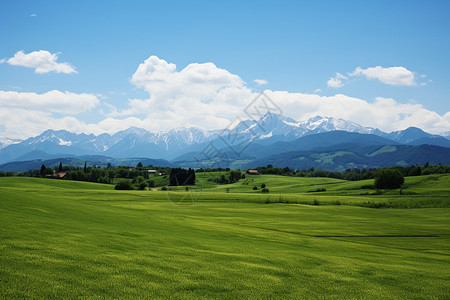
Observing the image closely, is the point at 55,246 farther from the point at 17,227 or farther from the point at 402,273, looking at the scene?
the point at 402,273

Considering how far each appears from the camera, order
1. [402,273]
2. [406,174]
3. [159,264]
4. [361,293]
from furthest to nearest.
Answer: [406,174], [402,273], [159,264], [361,293]

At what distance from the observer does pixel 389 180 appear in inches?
4456

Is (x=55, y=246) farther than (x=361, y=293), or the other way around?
(x=55, y=246)

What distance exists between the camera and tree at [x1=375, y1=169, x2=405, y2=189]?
11238 centimetres

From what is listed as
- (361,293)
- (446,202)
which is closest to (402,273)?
(361,293)

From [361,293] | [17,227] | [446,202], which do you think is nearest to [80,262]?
[17,227]

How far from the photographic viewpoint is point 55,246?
13055mm

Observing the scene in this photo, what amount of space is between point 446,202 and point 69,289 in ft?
280

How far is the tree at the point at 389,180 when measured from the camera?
112381mm

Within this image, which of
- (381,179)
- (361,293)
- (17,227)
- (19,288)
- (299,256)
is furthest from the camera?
(381,179)

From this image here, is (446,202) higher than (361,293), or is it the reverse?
(361,293)

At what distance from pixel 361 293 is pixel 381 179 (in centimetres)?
11643

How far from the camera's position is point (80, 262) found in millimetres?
11320

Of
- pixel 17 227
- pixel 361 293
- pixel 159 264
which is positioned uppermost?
pixel 17 227
